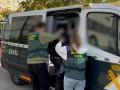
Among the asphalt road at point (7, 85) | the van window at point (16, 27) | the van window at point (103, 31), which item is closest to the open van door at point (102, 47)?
the van window at point (103, 31)

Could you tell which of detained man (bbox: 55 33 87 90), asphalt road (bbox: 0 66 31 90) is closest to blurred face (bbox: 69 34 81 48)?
detained man (bbox: 55 33 87 90)

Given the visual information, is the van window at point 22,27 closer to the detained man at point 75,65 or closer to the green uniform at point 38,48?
the green uniform at point 38,48

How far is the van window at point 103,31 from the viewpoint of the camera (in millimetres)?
5695

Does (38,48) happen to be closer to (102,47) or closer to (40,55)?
(40,55)

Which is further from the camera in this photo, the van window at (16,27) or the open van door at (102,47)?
the van window at (16,27)

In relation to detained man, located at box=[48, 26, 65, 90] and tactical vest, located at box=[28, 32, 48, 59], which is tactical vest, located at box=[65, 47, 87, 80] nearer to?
detained man, located at box=[48, 26, 65, 90]

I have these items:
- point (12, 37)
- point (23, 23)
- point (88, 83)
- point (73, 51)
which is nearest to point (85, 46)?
point (73, 51)

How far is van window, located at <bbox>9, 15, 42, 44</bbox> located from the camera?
7.83 metres

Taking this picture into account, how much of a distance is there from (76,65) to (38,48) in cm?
115

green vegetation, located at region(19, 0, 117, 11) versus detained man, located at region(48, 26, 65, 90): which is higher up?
green vegetation, located at region(19, 0, 117, 11)

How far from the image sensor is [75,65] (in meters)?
5.80

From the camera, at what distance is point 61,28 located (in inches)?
263

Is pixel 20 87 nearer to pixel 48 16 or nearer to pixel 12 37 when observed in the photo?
pixel 12 37

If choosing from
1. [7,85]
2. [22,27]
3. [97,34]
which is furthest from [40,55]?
[7,85]
